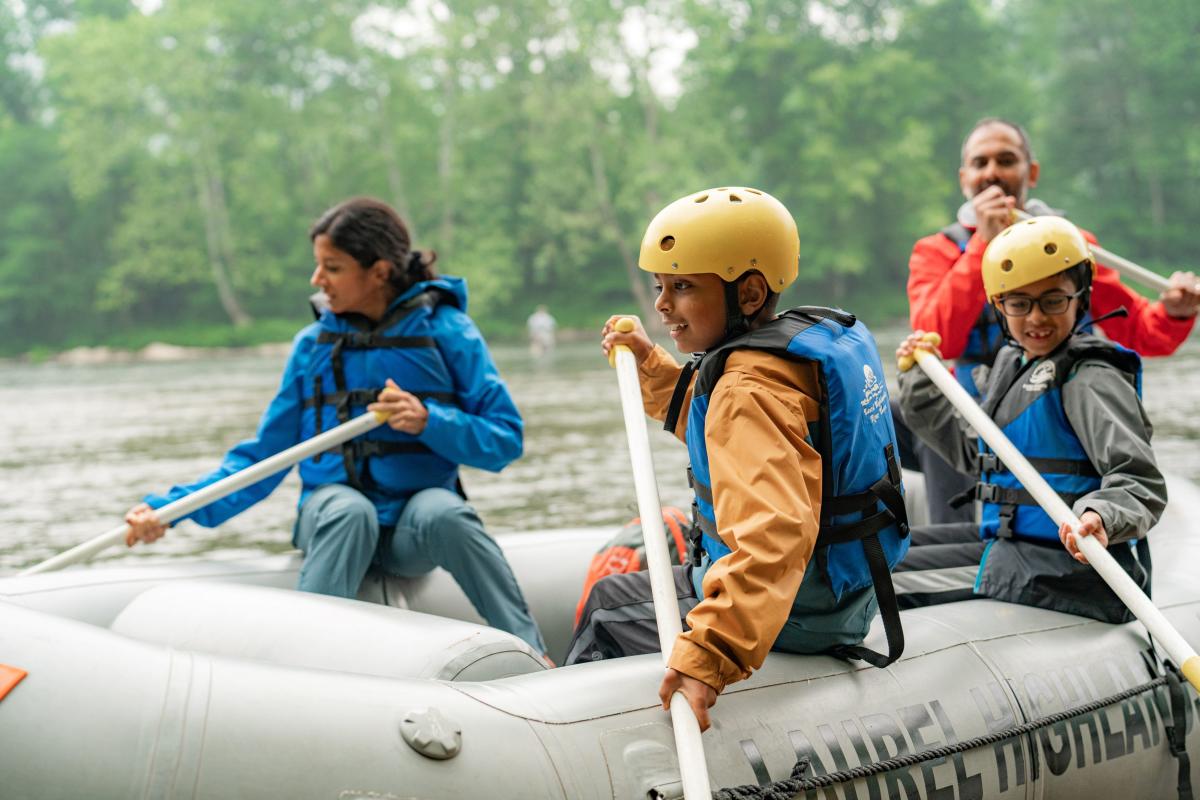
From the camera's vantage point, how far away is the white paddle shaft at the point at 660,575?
5.97 ft

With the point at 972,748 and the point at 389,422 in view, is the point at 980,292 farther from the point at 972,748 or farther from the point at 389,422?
the point at 389,422

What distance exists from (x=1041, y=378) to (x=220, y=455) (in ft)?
28.7

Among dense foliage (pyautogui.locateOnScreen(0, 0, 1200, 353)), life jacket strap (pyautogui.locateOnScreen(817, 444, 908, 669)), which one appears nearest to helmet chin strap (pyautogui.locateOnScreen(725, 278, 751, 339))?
life jacket strap (pyautogui.locateOnScreen(817, 444, 908, 669))

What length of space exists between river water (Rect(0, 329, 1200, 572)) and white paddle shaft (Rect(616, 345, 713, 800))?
419 centimetres

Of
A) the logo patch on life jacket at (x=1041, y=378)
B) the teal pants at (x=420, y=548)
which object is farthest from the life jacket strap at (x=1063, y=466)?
the teal pants at (x=420, y=548)

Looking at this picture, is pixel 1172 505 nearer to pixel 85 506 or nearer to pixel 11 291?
pixel 85 506

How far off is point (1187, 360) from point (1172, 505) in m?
15.2

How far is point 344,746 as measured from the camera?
1.81m

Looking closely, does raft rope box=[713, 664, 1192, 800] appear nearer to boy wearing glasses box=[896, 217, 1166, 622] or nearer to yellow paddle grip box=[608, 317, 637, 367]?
boy wearing glasses box=[896, 217, 1166, 622]

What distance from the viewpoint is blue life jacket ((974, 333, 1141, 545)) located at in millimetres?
2738

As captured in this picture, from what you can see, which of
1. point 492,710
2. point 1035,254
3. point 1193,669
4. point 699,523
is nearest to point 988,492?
point 1035,254

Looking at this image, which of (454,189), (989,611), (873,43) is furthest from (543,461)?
(873,43)

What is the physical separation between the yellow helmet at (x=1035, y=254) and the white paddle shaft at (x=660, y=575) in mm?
953

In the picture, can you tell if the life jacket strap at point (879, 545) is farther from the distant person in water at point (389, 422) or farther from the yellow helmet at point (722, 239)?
the distant person in water at point (389, 422)
